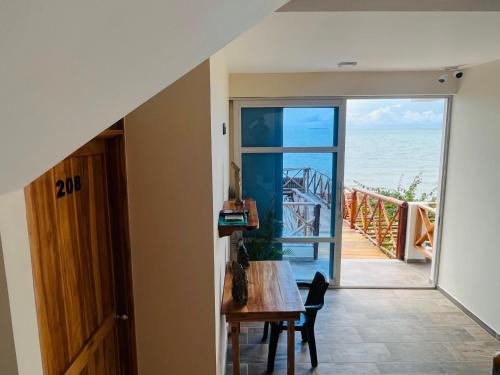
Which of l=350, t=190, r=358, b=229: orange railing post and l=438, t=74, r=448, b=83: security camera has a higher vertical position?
l=438, t=74, r=448, b=83: security camera

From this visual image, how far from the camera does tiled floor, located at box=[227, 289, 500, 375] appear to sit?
2.81 meters

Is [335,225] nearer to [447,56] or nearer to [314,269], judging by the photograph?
[314,269]

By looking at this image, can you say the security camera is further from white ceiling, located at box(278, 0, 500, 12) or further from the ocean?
white ceiling, located at box(278, 0, 500, 12)

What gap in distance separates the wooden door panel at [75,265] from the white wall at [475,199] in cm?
332

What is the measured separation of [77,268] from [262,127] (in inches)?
116

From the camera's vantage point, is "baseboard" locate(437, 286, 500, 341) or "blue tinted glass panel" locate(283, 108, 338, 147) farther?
"blue tinted glass panel" locate(283, 108, 338, 147)

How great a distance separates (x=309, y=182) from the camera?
13.7 feet

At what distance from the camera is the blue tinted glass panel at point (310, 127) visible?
157 inches

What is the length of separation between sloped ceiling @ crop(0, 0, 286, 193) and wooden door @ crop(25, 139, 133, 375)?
391 mm

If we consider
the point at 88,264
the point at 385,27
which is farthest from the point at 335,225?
the point at 88,264

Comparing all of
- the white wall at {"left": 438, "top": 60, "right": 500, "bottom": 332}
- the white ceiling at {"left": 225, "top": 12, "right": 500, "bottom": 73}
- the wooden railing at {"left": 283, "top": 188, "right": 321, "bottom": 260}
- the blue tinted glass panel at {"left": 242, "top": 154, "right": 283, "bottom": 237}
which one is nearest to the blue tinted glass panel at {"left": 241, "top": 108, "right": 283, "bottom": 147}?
the blue tinted glass panel at {"left": 242, "top": 154, "right": 283, "bottom": 237}

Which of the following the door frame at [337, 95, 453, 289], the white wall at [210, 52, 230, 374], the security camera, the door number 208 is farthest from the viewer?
the door frame at [337, 95, 453, 289]

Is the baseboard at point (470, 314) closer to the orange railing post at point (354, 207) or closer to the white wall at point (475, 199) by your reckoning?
the white wall at point (475, 199)

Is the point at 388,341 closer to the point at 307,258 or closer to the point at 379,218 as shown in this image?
the point at 307,258
